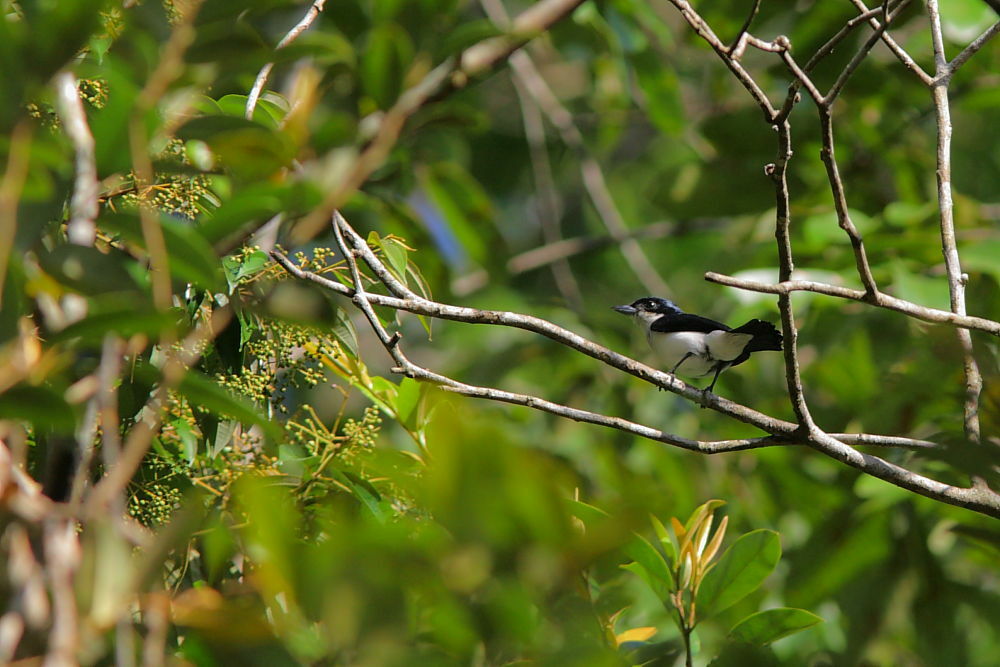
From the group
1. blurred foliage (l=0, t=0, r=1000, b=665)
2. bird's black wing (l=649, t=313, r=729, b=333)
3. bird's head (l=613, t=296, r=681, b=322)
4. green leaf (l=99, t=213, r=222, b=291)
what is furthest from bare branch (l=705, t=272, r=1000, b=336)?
bird's head (l=613, t=296, r=681, b=322)

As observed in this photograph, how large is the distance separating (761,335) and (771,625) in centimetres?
219

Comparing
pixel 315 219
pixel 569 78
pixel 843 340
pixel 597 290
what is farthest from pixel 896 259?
pixel 569 78

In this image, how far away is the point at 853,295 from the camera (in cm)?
194

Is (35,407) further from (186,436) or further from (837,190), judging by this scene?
(837,190)

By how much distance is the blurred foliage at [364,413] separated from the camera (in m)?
0.84

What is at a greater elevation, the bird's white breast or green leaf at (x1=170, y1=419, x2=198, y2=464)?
green leaf at (x1=170, y1=419, x2=198, y2=464)

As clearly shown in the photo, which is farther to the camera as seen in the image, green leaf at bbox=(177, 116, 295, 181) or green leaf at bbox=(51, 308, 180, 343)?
green leaf at bbox=(177, 116, 295, 181)

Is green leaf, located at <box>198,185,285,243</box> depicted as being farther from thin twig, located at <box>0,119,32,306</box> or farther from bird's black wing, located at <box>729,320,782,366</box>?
bird's black wing, located at <box>729,320,782,366</box>

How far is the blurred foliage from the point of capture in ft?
2.76

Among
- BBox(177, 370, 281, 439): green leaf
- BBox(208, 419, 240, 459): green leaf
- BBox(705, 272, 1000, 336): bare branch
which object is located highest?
BBox(705, 272, 1000, 336): bare branch

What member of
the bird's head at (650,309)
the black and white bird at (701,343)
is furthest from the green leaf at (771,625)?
the bird's head at (650,309)

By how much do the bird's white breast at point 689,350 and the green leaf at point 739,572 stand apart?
244 cm

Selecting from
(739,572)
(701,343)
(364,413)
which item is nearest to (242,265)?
(364,413)

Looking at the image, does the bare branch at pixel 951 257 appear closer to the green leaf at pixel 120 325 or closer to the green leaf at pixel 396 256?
the green leaf at pixel 396 256
